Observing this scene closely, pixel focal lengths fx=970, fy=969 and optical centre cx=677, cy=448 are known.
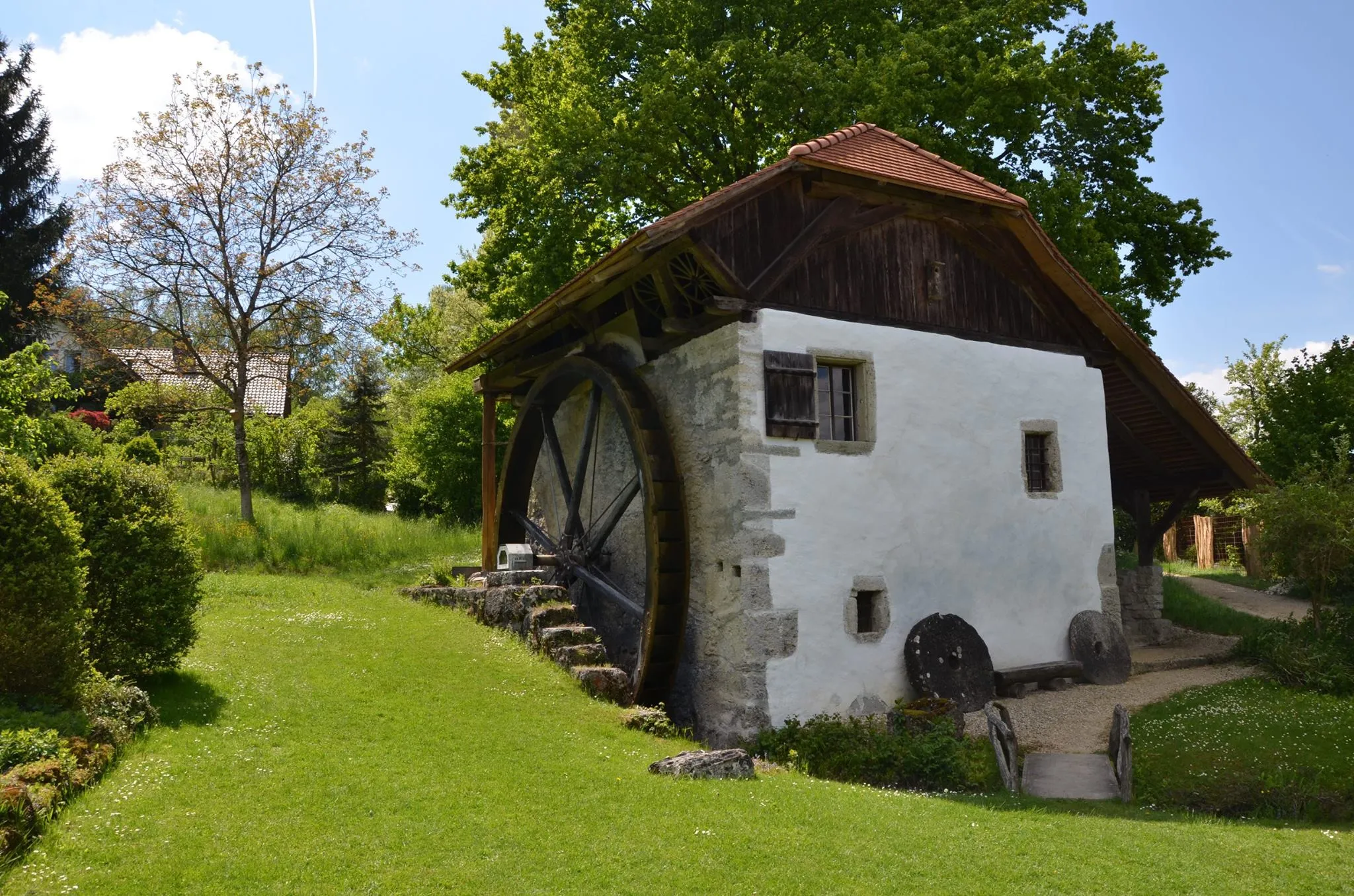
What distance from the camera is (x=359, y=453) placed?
23.3m

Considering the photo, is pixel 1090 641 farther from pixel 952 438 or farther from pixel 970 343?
pixel 970 343

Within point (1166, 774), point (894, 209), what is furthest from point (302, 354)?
point (1166, 774)

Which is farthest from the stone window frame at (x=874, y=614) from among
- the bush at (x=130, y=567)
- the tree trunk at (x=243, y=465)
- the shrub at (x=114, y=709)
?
the tree trunk at (x=243, y=465)

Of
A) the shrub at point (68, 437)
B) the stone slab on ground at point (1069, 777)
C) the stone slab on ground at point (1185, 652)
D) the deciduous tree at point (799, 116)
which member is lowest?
the stone slab on ground at point (1069, 777)

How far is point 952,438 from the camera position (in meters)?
9.65

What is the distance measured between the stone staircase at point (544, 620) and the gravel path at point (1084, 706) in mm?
3205

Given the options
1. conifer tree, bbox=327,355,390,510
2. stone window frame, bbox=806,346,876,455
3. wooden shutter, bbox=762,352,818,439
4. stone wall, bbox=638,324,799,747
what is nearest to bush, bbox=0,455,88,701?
stone wall, bbox=638,324,799,747

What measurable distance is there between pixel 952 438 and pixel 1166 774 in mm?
3569

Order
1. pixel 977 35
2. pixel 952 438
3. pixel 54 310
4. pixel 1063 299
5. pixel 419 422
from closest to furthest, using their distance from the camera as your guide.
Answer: pixel 952 438
pixel 1063 299
pixel 977 35
pixel 54 310
pixel 419 422

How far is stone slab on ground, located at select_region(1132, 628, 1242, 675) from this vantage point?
454 inches

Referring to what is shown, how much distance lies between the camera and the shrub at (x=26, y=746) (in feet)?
15.8

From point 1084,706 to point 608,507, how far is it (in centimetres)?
539

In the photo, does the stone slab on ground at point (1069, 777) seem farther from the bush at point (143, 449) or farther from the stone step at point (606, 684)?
the bush at point (143, 449)

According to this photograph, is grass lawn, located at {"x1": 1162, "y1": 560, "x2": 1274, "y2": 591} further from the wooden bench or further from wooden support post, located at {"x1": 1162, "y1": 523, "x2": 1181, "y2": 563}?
the wooden bench
